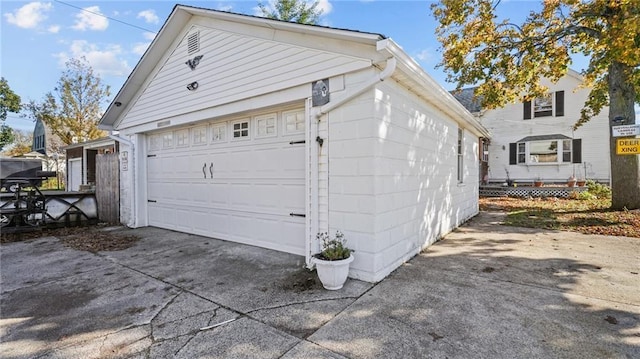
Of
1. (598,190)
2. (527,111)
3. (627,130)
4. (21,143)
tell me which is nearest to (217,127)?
(627,130)

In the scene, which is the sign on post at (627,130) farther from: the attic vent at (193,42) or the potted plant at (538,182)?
the attic vent at (193,42)

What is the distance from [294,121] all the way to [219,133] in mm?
1966

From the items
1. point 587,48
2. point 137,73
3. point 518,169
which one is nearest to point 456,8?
point 587,48

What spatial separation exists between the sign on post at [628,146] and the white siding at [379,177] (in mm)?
5430

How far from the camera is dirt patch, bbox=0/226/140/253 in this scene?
5.54 meters

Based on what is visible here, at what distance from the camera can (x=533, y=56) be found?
27.8 feet

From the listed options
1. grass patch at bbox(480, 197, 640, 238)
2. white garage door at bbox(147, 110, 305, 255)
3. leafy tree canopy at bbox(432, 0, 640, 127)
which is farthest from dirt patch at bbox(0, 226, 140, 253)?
leafy tree canopy at bbox(432, 0, 640, 127)

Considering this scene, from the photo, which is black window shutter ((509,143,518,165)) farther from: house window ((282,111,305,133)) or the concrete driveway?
house window ((282,111,305,133))

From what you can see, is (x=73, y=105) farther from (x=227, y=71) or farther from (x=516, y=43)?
(x=516, y=43)

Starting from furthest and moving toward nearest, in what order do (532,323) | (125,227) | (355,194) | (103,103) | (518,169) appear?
1. (103,103)
2. (518,169)
3. (125,227)
4. (355,194)
5. (532,323)

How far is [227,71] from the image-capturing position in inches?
208

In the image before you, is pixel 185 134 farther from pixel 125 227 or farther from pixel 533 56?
pixel 533 56

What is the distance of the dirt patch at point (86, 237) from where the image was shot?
5535 millimetres

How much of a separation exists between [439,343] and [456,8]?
842cm
